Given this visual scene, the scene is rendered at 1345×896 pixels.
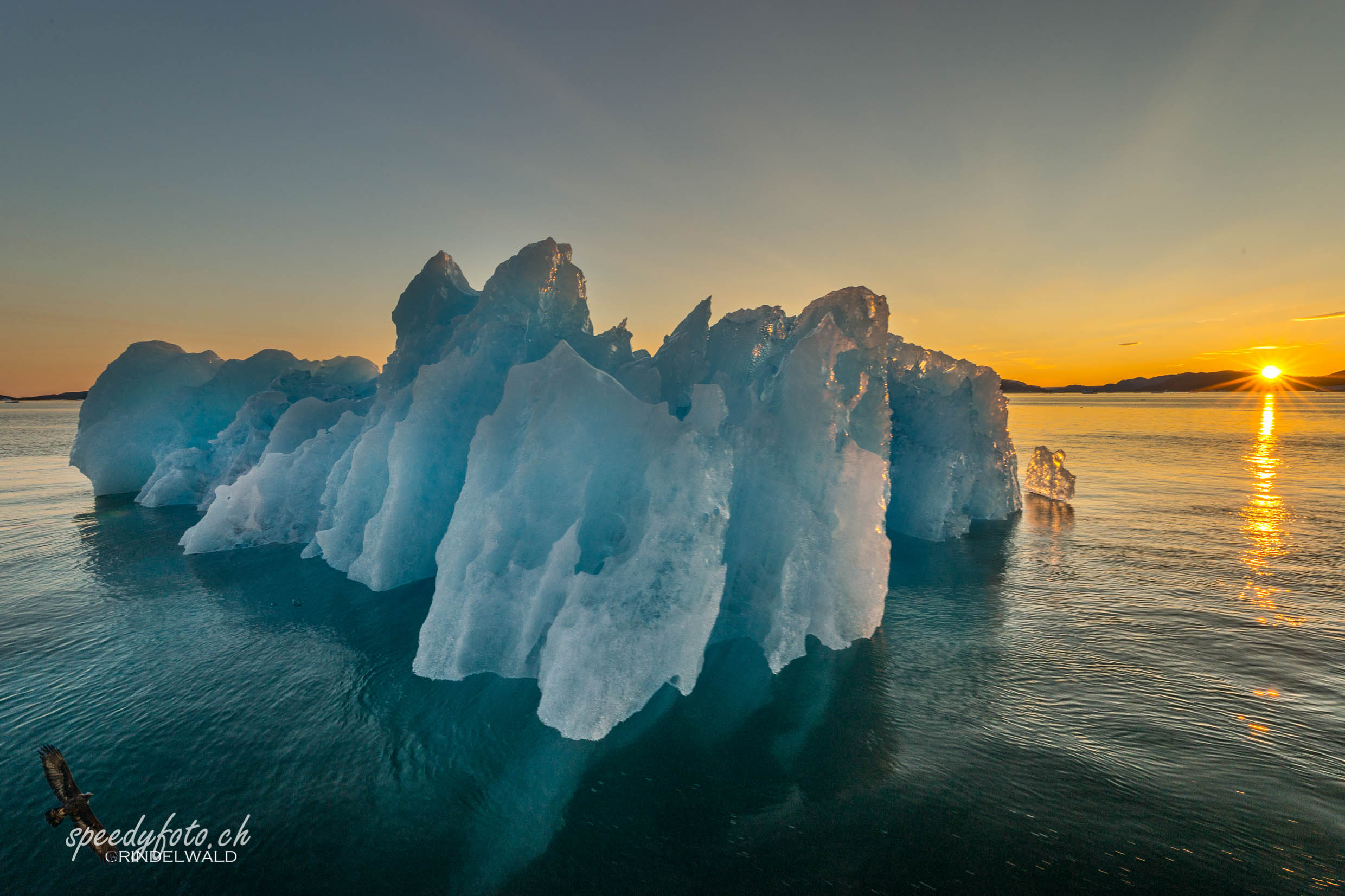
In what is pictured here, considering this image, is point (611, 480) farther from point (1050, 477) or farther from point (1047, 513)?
point (1050, 477)

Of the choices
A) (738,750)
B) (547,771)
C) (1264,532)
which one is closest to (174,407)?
(547,771)

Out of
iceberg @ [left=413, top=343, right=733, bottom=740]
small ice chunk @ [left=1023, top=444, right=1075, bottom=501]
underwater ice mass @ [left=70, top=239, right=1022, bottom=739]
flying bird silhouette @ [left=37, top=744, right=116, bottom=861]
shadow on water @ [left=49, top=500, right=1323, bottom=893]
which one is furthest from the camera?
small ice chunk @ [left=1023, top=444, right=1075, bottom=501]

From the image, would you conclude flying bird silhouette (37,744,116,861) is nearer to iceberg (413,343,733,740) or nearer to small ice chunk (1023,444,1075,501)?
iceberg (413,343,733,740)

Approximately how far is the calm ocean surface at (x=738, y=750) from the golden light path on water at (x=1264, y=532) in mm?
118

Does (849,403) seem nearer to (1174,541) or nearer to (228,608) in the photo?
(1174,541)

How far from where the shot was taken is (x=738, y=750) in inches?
→ 215

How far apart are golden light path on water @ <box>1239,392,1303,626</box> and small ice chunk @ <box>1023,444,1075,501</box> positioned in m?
4.35

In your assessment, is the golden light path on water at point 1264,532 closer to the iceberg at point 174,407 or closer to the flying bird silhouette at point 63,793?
the flying bird silhouette at point 63,793

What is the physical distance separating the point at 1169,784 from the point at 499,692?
6.62 metres

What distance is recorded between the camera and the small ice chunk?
766 inches

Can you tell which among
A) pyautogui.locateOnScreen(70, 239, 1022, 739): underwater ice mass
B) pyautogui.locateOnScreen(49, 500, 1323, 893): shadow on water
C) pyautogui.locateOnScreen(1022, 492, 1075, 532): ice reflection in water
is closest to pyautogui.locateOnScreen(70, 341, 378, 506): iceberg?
pyautogui.locateOnScreen(70, 239, 1022, 739): underwater ice mass

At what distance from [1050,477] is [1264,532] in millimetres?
6353

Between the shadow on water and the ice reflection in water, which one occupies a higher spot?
the ice reflection in water

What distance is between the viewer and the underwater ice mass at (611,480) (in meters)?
6.50
